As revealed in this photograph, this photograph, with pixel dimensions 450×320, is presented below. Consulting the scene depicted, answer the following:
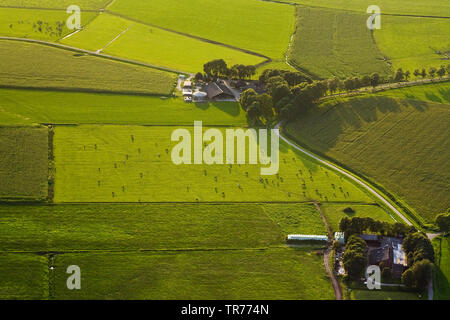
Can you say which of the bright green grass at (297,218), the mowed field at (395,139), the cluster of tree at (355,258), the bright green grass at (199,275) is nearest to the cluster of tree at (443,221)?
the mowed field at (395,139)

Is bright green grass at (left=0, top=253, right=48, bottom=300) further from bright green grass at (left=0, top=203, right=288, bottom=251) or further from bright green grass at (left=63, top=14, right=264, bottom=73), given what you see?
bright green grass at (left=63, top=14, right=264, bottom=73)

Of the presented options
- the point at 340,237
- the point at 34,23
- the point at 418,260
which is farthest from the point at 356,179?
the point at 34,23

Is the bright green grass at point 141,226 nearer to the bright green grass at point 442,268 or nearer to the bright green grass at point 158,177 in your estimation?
the bright green grass at point 158,177

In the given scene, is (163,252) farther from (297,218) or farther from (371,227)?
(371,227)

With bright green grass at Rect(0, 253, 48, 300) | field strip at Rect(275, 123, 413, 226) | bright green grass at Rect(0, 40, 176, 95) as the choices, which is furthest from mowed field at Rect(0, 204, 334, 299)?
bright green grass at Rect(0, 40, 176, 95)
